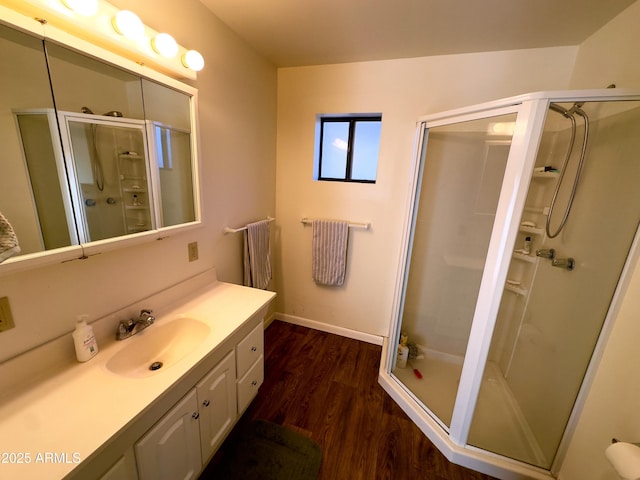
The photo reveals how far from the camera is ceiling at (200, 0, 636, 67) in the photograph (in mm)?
1287

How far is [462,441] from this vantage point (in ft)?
4.68

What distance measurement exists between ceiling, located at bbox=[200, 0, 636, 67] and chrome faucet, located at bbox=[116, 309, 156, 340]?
5.64 feet

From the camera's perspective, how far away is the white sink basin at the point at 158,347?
1.07 meters

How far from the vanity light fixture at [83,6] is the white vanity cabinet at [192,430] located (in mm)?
1470

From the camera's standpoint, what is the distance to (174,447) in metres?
0.99

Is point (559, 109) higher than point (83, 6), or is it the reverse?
point (83, 6)

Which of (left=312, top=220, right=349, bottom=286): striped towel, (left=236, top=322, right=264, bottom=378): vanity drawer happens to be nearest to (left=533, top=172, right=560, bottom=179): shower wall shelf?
(left=312, top=220, right=349, bottom=286): striped towel

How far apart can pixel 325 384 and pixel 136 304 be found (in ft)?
4.68

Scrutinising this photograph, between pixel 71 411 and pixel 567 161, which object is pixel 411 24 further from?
pixel 71 411

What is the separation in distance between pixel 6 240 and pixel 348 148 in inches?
85.5

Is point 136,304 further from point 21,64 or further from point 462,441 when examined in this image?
point 462,441

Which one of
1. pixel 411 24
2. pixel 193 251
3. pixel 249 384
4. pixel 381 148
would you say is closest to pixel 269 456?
pixel 249 384

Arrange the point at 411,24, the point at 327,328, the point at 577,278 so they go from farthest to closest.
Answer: the point at 327,328 → the point at 411,24 → the point at 577,278

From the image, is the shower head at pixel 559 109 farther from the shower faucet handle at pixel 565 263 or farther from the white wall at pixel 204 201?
the white wall at pixel 204 201
